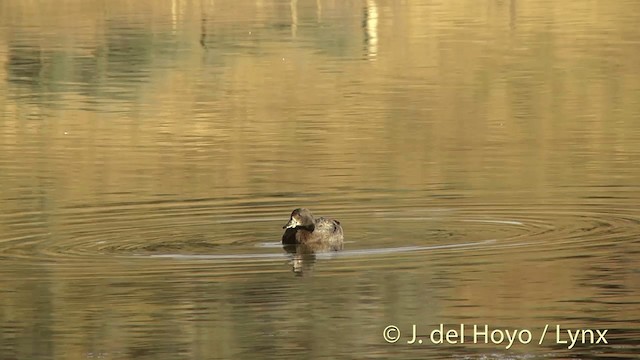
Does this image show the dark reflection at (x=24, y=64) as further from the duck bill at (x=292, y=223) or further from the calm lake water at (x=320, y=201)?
the duck bill at (x=292, y=223)

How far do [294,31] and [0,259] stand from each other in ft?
Answer: 159

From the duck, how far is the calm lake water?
201mm

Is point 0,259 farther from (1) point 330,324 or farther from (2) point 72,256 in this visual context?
(1) point 330,324

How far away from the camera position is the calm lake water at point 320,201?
18.0 metres

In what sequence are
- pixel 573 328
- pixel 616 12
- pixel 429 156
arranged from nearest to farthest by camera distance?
pixel 573 328 → pixel 429 156 → pixel 616 12

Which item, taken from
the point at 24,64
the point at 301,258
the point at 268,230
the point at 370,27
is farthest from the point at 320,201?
the point at 370,27

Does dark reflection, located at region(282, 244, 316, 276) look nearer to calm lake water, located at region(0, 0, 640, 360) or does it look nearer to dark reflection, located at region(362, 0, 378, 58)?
calm lake water, located at region(0, 0, 640, 360)

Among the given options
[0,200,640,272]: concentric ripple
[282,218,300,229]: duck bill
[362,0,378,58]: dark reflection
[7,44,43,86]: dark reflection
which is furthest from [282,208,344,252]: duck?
[362,0,378,58]: dark reflection

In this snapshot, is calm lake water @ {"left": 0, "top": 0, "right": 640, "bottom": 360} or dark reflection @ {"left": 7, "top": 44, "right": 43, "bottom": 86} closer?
calm lake water @ {"left": 0, "top": 0, "right": 640, "bottom": 360}

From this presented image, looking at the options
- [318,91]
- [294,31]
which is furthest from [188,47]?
[318,91]

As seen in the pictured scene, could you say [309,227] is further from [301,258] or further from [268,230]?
[268,230]

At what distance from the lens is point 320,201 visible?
26.3 metres

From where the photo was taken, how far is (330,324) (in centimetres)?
1792

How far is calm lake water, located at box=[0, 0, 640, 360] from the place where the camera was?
17953 millimetres
